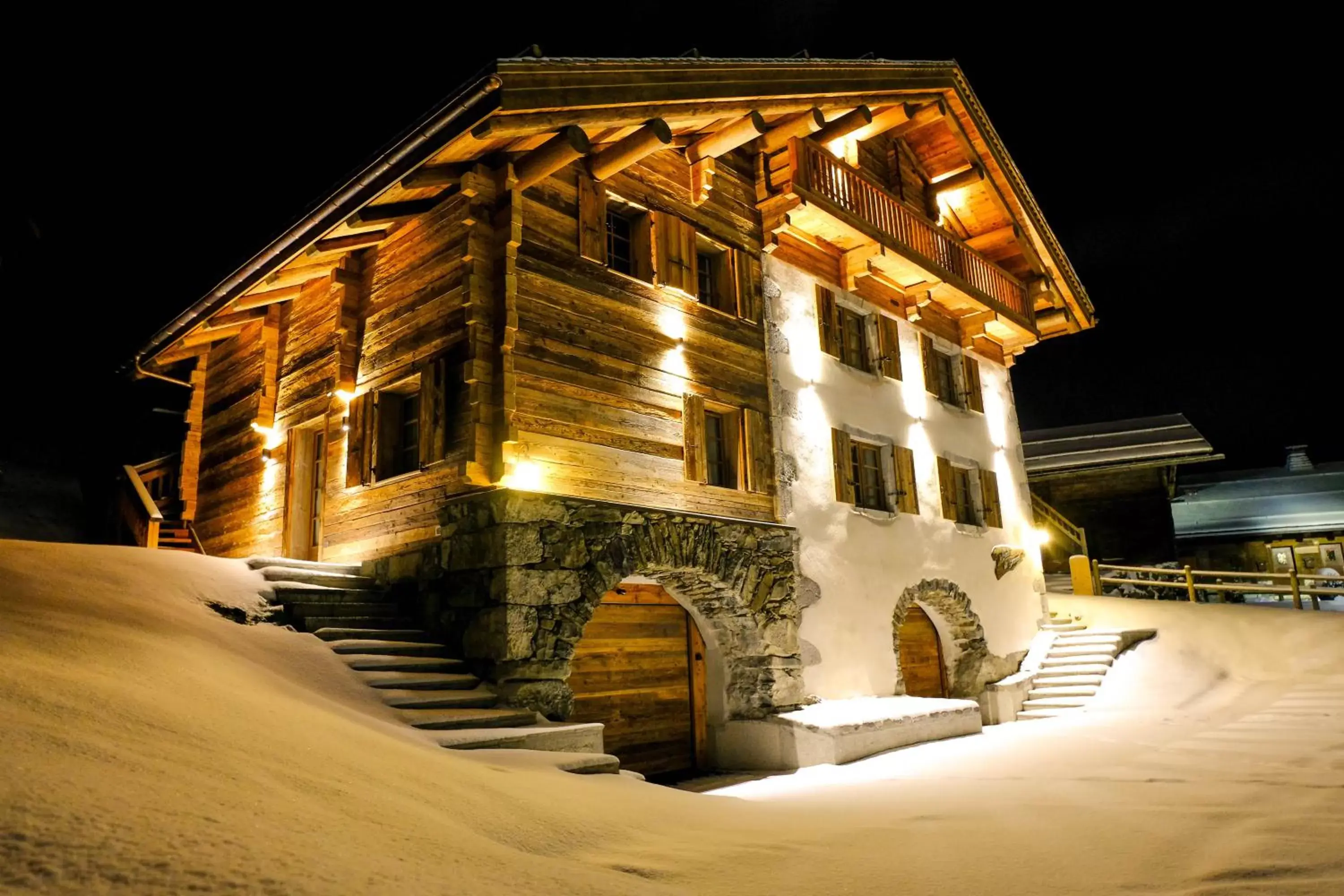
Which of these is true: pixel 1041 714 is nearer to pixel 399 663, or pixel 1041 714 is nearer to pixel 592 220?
pixel 592 220

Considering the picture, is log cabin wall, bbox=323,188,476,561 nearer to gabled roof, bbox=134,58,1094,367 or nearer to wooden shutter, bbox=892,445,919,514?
gabled roof, bbox=134,58,1094,367

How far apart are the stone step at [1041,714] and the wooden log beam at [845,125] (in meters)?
9.51

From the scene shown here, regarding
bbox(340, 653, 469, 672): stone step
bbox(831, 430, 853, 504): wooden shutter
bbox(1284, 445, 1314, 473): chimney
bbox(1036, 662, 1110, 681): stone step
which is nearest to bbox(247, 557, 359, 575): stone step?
bbox(340, 653, 469, 672): stone step

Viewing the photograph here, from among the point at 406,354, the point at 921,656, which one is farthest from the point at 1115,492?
the point at 406,354

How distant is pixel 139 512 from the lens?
1243 centimetres

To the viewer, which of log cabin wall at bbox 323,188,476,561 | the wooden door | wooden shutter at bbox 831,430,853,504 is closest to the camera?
log cabin wall at bbox 323,188,476,561

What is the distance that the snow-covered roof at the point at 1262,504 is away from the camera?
2647cm

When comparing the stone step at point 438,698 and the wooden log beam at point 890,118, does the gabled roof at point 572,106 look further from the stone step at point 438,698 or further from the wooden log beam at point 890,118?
the stone step at point 438,698

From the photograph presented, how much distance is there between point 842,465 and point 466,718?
7593 millimetres

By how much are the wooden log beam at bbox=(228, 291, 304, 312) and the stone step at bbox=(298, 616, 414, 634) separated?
17.9 ft

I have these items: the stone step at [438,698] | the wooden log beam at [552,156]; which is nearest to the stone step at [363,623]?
the stone step at [438,698]

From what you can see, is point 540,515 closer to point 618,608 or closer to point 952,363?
point 618,608

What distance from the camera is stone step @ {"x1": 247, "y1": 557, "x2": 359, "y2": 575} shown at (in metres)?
8.62

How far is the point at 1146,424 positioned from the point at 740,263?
2291 cm
